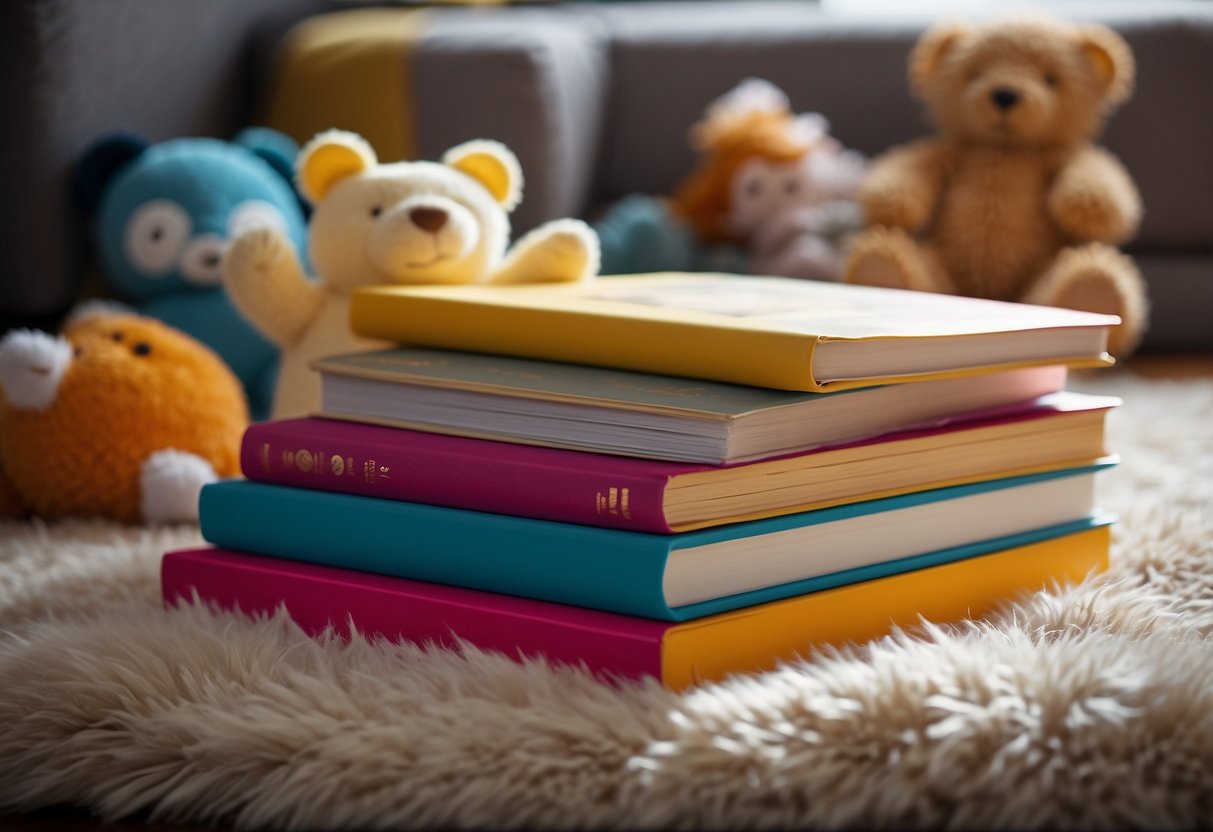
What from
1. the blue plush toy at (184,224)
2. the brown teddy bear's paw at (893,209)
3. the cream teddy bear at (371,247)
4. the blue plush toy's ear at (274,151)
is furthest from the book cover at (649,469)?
the brown teddy bear's paw at (893,209)

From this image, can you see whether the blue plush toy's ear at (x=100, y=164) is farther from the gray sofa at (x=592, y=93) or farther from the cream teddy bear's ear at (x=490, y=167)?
the cream teddy bear's ear at (x=490, y=167)

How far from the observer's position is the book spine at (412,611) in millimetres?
696

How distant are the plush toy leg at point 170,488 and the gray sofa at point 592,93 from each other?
0.52m

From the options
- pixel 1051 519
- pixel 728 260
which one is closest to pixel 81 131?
pixel 728 260

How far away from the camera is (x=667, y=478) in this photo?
693 mm

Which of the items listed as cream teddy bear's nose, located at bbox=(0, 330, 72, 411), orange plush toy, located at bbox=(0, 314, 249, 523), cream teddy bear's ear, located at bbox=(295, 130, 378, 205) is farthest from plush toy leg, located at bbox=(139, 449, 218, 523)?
cream teddy bear's ear, located at bbox=(295, 130, 378, 205)

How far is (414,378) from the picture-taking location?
2.74 feet

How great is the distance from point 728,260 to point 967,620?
1217mm

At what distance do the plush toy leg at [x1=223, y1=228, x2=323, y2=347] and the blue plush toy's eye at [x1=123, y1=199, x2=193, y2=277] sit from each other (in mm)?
349

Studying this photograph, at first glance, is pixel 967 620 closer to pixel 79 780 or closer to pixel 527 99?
pixel 79 780

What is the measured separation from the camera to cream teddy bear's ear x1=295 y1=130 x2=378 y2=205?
1159 mm

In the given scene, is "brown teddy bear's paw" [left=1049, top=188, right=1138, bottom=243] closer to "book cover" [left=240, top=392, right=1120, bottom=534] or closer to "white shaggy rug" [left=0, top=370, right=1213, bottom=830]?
"book cover" [left=240, top=392, right=1120, bottom=534]

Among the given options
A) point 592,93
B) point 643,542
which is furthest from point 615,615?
point 592,93

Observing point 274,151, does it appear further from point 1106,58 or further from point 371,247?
point 1106,58
